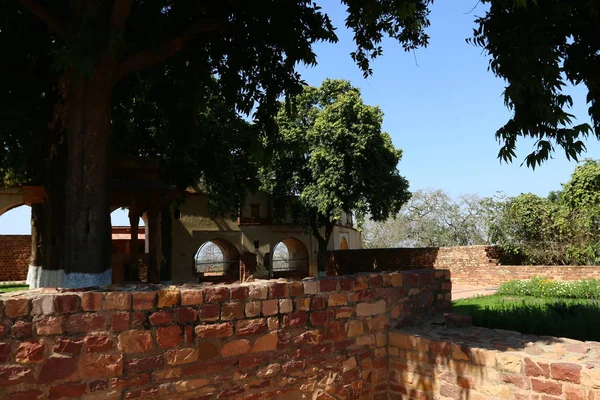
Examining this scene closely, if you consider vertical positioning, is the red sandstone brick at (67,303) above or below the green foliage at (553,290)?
above

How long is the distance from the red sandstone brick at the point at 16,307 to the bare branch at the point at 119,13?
15.8 feet

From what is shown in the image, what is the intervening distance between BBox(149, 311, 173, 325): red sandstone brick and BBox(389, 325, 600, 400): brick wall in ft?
8.97

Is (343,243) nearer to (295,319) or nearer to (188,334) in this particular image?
(295,319)

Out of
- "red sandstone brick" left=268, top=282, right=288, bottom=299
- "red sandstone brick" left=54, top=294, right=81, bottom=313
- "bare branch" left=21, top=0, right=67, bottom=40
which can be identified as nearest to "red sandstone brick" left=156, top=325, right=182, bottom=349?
"red sandstone brick" left=54, top=294, right=81, bottom=313

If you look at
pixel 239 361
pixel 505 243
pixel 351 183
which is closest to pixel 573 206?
pixel 505 243

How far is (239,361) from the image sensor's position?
4508 mm

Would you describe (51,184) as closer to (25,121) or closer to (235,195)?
(25,121)

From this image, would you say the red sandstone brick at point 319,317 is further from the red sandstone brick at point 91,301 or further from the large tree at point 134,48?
the large tree at point 134,48

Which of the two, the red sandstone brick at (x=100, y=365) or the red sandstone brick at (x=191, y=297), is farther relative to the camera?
the red sandstone brick at (x=191, y=297)

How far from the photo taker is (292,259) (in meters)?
29.1

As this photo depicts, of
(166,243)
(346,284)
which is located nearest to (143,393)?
(346,284)

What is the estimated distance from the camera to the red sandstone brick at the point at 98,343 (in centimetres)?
383

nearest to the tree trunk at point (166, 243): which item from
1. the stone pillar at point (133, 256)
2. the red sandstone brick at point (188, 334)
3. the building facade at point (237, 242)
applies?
the stone pillar at point (133, 256)

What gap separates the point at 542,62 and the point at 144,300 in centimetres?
485
